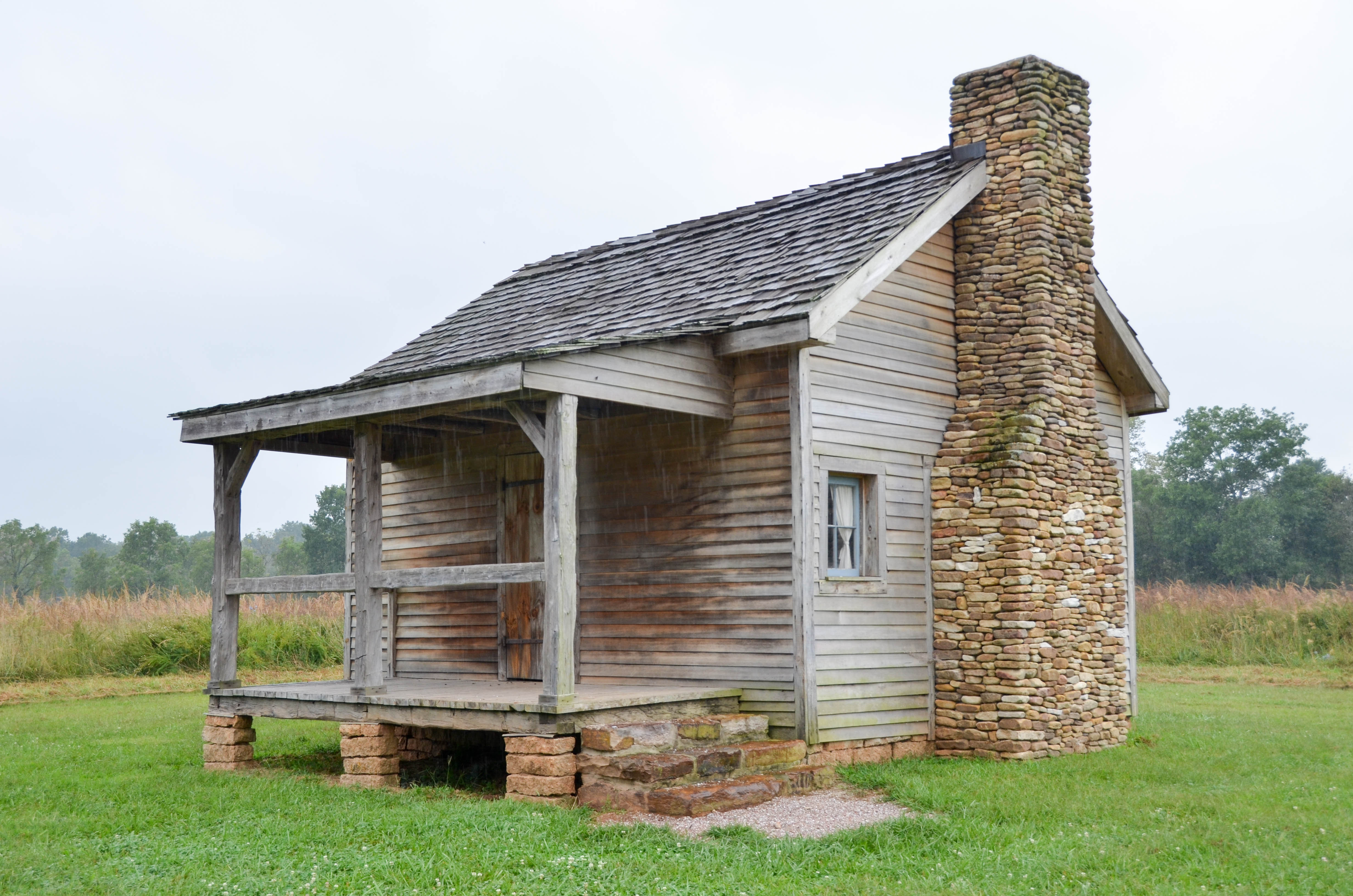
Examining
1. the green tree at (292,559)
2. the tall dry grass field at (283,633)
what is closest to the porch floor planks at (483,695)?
the tall dry grass field at (283,633)

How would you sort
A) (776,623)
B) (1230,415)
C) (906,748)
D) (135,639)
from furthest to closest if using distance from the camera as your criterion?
(1230,415) < (135,639) < (906,748) < (776,623)

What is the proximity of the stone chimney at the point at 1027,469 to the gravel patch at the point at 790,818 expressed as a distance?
8.16 ft

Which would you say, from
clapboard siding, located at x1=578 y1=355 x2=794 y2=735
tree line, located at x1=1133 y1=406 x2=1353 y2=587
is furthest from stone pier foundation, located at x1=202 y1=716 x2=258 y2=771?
tree line, located at x1=1133 y1=406 x2=1353 y2=587

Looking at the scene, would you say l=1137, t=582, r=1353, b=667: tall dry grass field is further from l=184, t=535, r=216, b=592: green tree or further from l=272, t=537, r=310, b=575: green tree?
l=272, t=537, r=310, b=575: green tree

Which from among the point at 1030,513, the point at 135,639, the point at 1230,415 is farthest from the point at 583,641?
the point at 1230,415

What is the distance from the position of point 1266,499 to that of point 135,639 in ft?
126

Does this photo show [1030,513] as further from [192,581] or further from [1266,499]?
[192,581]

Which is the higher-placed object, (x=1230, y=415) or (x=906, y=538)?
(x=1230, y=415)

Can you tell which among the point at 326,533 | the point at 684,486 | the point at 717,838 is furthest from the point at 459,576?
the point at 326,533

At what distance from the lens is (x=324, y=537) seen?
60031mm

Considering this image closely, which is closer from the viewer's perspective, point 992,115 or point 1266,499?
point 992,115

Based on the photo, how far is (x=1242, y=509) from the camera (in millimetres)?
44906

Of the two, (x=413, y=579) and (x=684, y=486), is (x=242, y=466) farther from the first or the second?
(x=684, y=486)

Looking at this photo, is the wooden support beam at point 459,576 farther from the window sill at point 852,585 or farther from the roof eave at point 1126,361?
the roof eave at point 1126,361
